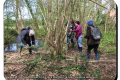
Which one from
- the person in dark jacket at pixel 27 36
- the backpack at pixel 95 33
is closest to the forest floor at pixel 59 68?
the person in dark jacket at pixel 27 36

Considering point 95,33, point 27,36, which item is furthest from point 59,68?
point 27,36

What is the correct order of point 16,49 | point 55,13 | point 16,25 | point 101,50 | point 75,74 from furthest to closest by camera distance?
point 101,50
point 55,13
point 16,49
point 16,25
point 75,74

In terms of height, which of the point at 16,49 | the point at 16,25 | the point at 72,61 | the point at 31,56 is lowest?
the point at 72,61

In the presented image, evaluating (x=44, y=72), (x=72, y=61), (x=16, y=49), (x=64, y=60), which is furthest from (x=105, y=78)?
(x=16, y=49)

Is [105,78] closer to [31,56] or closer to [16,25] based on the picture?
[31,56]

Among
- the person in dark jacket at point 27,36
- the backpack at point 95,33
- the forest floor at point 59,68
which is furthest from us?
the person in dark jacket at point 27,36

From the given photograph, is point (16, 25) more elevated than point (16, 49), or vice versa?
point (16, 25)

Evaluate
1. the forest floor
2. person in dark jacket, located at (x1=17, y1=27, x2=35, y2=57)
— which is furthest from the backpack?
person in dark jacket, located at (x1=17, y1=27, x2=35, y2=57)

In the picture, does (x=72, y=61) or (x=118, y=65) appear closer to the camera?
(x=118, y=65)

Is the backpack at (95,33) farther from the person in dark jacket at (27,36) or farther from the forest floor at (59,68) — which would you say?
the person in dark jacket at (27,36)

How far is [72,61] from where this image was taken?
2131 millimetres

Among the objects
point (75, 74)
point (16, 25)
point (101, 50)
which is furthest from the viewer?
point (101, 50)

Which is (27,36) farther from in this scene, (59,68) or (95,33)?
(95,33)

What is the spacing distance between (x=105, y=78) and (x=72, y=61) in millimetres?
812
